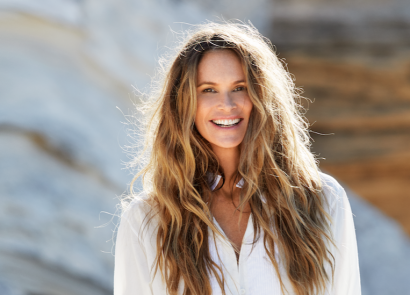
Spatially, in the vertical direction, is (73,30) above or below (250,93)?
above

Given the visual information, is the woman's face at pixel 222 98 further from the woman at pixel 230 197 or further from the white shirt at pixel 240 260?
the white shirt at pixel 240 260

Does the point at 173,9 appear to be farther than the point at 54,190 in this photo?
Yes

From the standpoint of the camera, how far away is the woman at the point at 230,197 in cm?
126

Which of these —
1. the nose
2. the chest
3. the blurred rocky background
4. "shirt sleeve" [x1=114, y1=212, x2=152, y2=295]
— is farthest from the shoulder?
the blurred rocky background

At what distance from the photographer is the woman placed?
1259mm

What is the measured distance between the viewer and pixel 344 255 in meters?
1.29

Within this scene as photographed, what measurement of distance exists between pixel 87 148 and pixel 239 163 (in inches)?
82.0

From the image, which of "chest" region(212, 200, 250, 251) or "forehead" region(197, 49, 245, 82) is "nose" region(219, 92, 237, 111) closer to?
"forehead" region(197, 49, 245, 82)

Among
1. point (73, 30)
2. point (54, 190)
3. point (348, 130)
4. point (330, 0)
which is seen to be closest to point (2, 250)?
point (54, 190)

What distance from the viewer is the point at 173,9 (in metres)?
3.72

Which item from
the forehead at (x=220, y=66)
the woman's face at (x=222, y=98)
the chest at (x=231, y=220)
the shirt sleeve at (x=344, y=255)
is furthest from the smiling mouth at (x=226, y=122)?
the shirt sleeve at (x=344, y=255)

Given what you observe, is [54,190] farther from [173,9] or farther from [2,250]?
[173,9]

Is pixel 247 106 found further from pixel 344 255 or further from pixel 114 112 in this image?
pixel 114 112

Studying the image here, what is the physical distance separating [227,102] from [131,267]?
1.73 feet
